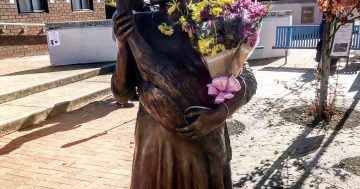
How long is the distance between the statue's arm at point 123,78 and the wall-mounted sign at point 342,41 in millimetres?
9901

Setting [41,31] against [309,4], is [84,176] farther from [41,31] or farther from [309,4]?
[309,4]

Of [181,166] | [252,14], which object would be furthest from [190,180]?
[252,14]

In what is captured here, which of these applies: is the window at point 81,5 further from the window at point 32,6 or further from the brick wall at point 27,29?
the window at point 32,6

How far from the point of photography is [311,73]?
10.9m

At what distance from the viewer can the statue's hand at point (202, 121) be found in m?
1.59

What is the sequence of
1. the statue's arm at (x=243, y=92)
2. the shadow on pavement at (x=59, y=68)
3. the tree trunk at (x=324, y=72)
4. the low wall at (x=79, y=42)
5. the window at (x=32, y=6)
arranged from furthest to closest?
the window at (x=32, y=6)
the low wall at (x=79, y=42)
the shadow on pavement at (x=59, y=68)
the tree trunk at (x=324, y=72)
the statue's arm at (x=243, y=92)

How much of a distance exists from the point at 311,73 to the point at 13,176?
8.72 metres

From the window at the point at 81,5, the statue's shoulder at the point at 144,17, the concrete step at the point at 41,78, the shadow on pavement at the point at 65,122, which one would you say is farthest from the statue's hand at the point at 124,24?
the window at the point at 81,5

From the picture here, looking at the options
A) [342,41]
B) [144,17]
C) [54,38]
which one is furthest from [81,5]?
[144,17]

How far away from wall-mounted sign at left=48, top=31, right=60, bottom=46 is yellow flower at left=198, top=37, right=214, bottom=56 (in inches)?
409

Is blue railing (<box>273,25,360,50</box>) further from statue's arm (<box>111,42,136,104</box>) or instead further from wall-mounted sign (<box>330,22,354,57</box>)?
statue's arm (<box>111,42,136,104</box>)

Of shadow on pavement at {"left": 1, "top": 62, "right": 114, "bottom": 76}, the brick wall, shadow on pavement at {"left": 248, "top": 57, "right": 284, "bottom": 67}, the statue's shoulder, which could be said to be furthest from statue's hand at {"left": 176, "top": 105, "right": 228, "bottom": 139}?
the brick wall

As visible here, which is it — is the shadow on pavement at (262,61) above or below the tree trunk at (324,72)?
below

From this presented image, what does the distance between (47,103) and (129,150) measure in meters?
2.95
